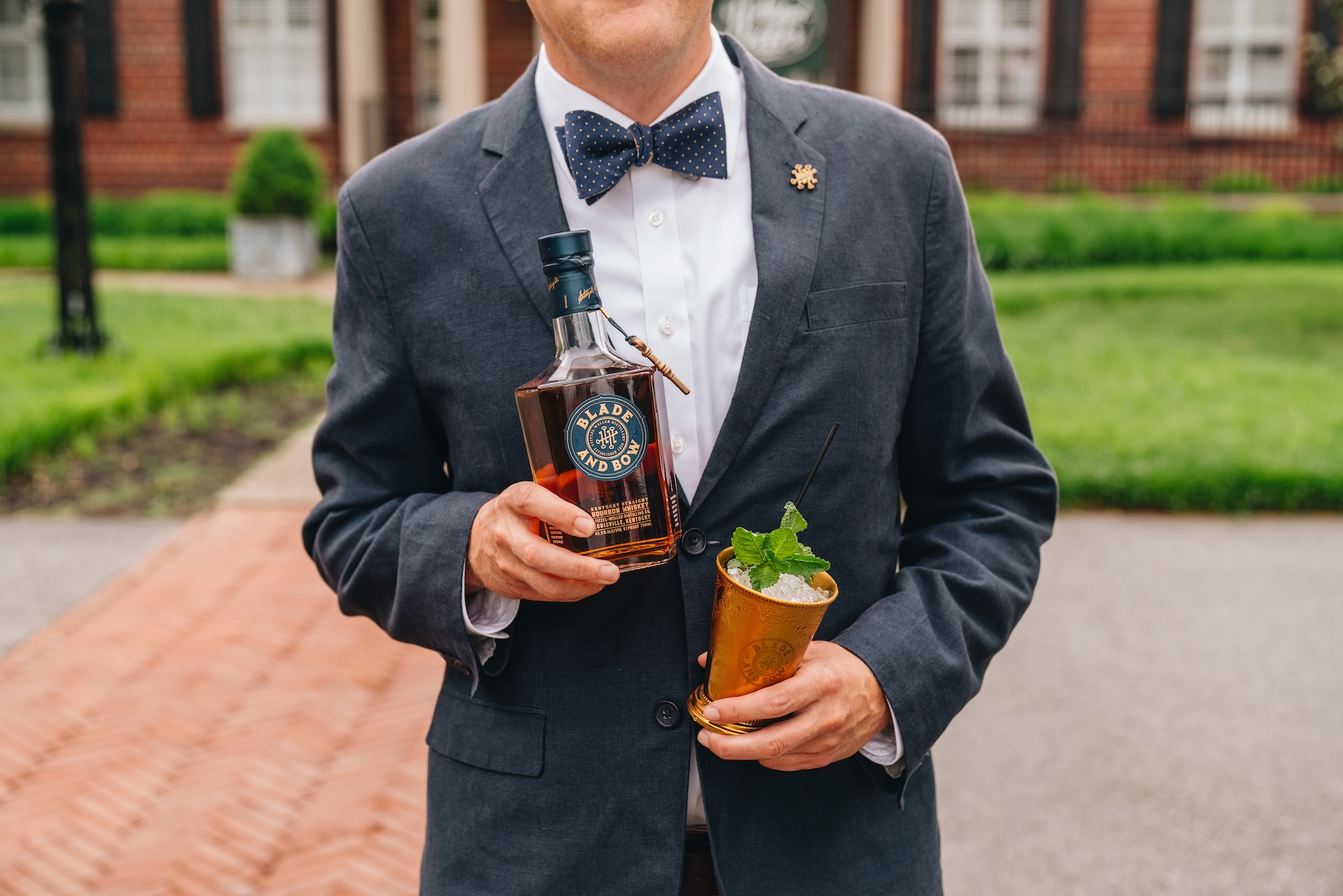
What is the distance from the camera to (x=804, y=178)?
5.55 ft

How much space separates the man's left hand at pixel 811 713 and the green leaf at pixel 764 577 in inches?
4.7

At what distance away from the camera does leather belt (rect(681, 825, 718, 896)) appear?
1.70m

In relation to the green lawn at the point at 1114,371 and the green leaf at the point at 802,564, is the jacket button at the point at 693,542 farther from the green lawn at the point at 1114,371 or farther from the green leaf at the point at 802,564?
the green lawn at the point at 1114,371

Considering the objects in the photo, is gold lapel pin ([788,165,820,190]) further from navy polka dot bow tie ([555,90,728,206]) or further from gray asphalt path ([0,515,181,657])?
gray asphalt path ([0,515,181,657])

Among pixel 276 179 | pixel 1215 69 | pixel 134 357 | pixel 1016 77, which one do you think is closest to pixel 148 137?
pixel 276 179

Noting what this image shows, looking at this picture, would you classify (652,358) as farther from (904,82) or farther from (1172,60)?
(1172,60)

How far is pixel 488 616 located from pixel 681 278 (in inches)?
19.7

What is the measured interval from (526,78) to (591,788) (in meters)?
0.96

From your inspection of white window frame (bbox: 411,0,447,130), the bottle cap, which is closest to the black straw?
the bottle cap

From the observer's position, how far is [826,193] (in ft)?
5.57

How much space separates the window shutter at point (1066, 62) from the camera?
58.0 ft

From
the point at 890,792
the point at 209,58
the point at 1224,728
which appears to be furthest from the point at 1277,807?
the point at 209,58

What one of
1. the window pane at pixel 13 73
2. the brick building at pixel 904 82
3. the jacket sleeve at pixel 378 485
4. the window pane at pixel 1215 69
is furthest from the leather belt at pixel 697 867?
the window pane at pixel 13 73

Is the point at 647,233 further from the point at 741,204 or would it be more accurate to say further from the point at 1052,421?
the point at 1052,421
